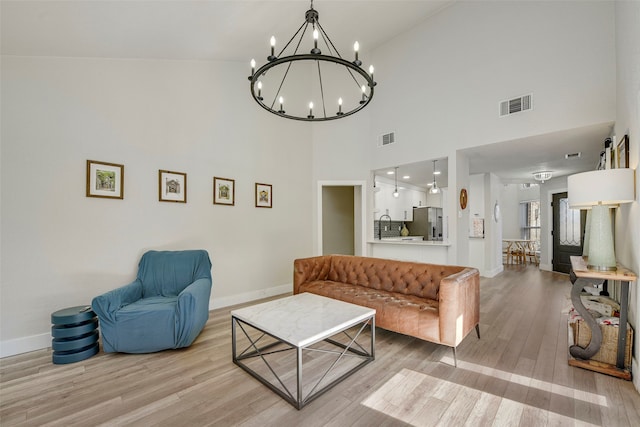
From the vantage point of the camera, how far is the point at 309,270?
3.80 m

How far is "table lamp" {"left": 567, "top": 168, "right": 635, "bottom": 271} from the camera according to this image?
2.14 metres

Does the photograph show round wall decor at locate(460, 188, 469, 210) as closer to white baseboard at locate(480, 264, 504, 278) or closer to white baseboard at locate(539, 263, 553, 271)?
white baseboard at locate(480, 264, 504, 278)

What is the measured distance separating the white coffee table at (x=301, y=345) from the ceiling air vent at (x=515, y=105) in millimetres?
3425

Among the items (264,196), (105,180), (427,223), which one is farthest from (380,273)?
(427,223)

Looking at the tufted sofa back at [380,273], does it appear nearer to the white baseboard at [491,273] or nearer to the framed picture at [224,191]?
the framed picture at [224,191]

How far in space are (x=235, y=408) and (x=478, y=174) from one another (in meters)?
7.09

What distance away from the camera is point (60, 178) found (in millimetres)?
2861

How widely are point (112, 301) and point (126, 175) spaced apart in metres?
1.51

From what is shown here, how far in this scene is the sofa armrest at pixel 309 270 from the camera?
12.1 feet

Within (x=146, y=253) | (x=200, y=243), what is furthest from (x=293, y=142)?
(x=146, y=253)

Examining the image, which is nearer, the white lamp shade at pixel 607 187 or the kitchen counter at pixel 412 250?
the white lamp shade at pixel 607 187


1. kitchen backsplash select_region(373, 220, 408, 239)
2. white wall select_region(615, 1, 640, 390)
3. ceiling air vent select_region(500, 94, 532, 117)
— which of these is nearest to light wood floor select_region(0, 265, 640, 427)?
white wall select_region(615, 1, 640, 390)

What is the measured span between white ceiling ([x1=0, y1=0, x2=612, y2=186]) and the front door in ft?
6.30

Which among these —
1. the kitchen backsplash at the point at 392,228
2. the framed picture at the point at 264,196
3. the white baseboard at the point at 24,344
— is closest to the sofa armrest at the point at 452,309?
the framed picture at the point at 264,196
